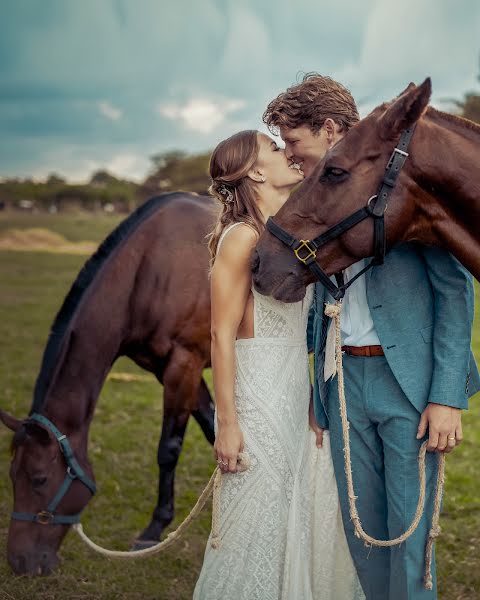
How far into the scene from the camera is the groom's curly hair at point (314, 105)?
2717mm

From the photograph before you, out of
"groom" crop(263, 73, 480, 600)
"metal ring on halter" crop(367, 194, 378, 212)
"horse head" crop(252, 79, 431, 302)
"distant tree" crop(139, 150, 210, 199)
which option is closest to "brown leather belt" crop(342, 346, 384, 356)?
"groom" crop(263, 73, 480, 600)

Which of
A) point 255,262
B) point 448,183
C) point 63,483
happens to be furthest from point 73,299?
point 448,183

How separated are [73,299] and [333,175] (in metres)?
2.40

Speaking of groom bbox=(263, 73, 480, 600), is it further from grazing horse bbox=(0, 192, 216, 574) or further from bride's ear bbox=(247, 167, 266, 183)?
grazing horse bbox=(0, 192, 216, 574)

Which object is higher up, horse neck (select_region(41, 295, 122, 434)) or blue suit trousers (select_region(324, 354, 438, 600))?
horse neck (select_region(41, 295, 122, 434))

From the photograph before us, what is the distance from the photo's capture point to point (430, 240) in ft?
8.07

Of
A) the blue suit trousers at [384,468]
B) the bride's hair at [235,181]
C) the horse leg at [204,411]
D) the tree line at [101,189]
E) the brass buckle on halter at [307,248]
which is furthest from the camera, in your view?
the tree line at [101,189]

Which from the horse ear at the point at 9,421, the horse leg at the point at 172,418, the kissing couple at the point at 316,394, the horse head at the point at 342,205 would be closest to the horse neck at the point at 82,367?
the horse ear at the point at 9,421

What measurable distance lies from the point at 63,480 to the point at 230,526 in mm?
1668

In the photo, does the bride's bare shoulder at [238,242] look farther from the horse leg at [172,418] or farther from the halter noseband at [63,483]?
the horse leg at [172,418]

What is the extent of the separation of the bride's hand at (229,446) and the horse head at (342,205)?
20.4 inches

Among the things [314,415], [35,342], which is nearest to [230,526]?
[314,415]

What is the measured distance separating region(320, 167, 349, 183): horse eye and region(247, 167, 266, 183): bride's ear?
1.28 feet

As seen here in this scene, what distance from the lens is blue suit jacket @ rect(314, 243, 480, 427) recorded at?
244 cm
